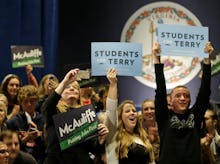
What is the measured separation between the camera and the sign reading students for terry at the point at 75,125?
3549 mm

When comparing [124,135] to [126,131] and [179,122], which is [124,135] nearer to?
[126,131]

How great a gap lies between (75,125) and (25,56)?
2.31m

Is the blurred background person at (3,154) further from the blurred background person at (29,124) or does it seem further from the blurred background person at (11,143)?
the blurred background person at (29,124)

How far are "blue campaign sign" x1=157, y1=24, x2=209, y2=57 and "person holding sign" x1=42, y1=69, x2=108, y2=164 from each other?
0.85m

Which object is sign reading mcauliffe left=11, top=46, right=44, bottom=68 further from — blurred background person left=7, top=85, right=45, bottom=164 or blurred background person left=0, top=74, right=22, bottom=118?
blurred background person left=7, top=85, right=45, bottom=164

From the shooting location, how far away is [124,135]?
389cm

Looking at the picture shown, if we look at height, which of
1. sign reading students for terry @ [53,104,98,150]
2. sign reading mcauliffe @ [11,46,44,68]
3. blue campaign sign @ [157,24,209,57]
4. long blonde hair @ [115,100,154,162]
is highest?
blue campaign sign @ [157,24,209,57]

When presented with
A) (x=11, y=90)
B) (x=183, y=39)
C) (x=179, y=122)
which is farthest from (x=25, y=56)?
(x=179, y=122)

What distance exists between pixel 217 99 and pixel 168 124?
3514 mm

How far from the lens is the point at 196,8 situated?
755 centimetres

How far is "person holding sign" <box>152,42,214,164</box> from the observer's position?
3820 millimetres

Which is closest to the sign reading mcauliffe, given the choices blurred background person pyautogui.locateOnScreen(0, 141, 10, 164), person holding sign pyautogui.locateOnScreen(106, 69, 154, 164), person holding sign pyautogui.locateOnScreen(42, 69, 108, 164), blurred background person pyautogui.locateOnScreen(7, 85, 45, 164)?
blurred background person pyautogui.locateOnScreen(7, 85, 45, 164)

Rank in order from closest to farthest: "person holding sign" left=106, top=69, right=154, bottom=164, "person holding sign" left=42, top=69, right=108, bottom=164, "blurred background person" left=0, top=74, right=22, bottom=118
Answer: "person holding sign" left=42, top=69, right=108, bottom=164, "person holding sign" left=106, top=69, right=154, bottom=164, "blurred background person" left=0, top=74, right=22, bottom=118

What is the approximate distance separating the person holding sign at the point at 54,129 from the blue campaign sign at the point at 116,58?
44 centimetres
